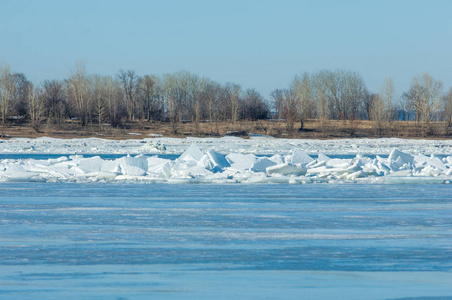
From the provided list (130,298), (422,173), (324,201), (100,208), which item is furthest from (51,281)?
(422,173)

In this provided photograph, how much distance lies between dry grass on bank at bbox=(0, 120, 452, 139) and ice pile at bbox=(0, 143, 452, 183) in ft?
95.9

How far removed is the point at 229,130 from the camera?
161ft

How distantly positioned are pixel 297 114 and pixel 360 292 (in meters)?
48.5

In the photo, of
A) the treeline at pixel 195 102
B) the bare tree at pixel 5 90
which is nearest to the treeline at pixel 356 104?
the treeline at pixel 195 102

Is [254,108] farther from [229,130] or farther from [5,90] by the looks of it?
[5,90]

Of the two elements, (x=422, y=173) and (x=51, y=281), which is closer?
(x=51, y=281)

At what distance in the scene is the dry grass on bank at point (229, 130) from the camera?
45.4 metres

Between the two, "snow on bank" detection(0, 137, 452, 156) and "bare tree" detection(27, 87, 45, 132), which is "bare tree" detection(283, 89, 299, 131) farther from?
"bare tree" detection(27, 87, 45, 132)

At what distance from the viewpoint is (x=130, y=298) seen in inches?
177

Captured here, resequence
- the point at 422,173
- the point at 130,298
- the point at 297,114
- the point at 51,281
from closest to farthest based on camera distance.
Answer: the point at 130,298
the point at 51,281
the point at 422,173
the point at 297,114

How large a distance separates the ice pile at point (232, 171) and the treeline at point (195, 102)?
1267 inches

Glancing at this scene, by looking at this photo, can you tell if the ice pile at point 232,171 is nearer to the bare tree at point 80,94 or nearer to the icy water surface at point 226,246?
the icy water surface at point 226,246

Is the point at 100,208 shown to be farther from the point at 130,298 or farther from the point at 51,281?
the point at 130,298

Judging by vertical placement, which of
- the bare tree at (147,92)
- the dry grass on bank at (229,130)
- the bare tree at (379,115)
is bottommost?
the dry grass on bank at (229,130)
